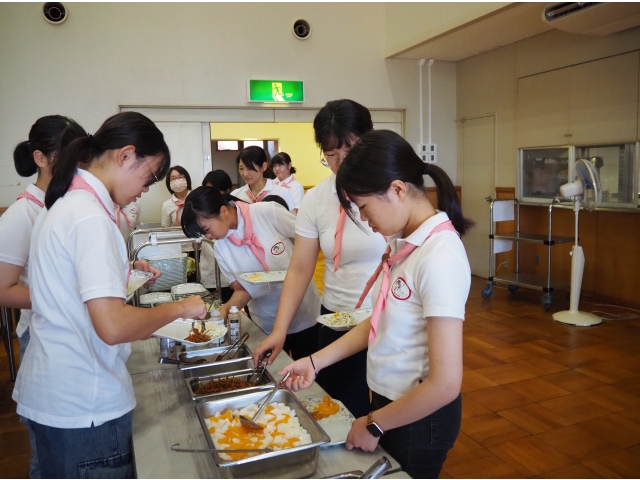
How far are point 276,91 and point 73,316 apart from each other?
4.51 meters

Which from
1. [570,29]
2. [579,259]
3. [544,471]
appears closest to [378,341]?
[544,471]

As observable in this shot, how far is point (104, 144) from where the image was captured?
1.05 metres

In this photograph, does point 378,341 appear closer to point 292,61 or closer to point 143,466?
point 143,466

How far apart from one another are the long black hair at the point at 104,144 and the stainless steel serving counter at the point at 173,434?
54 cm

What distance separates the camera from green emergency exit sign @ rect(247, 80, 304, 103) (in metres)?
5.12

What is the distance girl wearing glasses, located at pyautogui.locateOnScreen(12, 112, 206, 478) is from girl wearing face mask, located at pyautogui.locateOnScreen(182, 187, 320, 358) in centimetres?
86

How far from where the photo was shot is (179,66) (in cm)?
488

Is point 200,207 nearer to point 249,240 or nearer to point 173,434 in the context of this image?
point 249,240

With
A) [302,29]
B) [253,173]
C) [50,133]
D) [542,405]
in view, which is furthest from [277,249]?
[302,29]

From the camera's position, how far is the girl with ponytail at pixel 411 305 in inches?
35.3

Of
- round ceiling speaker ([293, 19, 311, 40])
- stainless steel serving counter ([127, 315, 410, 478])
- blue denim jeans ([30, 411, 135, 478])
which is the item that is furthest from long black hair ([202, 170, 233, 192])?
round ceiling speaker ([293, 19, 311, 40])

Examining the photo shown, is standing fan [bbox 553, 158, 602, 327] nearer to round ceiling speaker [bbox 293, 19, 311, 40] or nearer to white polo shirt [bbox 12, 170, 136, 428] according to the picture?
round ceiling speaker [bbox 293, 19, 311, 40]

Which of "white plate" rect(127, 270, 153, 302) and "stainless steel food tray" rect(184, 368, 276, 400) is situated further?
"white plate" rect(127, 270, 153, 302)

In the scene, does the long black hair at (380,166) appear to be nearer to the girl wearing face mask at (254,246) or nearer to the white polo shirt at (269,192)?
the girl wearing face mask at (254,246)
